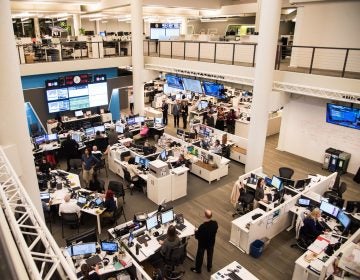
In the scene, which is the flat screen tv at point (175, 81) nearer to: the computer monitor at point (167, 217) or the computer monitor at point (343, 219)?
the computer monitor at point (167, 217)

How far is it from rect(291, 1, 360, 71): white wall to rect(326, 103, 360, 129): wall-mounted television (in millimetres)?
1781

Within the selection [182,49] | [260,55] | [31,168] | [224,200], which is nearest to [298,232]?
[224,200]

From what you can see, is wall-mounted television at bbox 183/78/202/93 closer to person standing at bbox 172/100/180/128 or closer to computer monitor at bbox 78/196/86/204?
person standing at bbox 172/100/180/128

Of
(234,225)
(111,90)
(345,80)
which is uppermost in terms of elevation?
(345,80)

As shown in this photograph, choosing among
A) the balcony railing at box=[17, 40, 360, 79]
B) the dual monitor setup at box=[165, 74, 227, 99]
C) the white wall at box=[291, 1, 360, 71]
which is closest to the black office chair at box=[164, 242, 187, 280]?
the balcony railing at box=[17, 40, 360, 79]

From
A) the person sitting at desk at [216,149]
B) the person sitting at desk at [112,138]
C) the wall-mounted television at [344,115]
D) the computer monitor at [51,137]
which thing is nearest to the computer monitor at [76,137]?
the computer monitor at [51,137]

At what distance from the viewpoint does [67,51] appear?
54.7 ft

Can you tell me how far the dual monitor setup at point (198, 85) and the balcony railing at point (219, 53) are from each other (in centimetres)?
112

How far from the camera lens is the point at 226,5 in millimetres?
19656

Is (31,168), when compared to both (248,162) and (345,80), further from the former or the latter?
(345,80)

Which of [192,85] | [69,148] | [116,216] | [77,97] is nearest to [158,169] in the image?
[116,216]

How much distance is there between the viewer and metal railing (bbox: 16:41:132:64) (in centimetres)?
1440

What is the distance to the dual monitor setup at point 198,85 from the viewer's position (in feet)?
40.7

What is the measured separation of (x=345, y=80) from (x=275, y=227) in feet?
15.6
